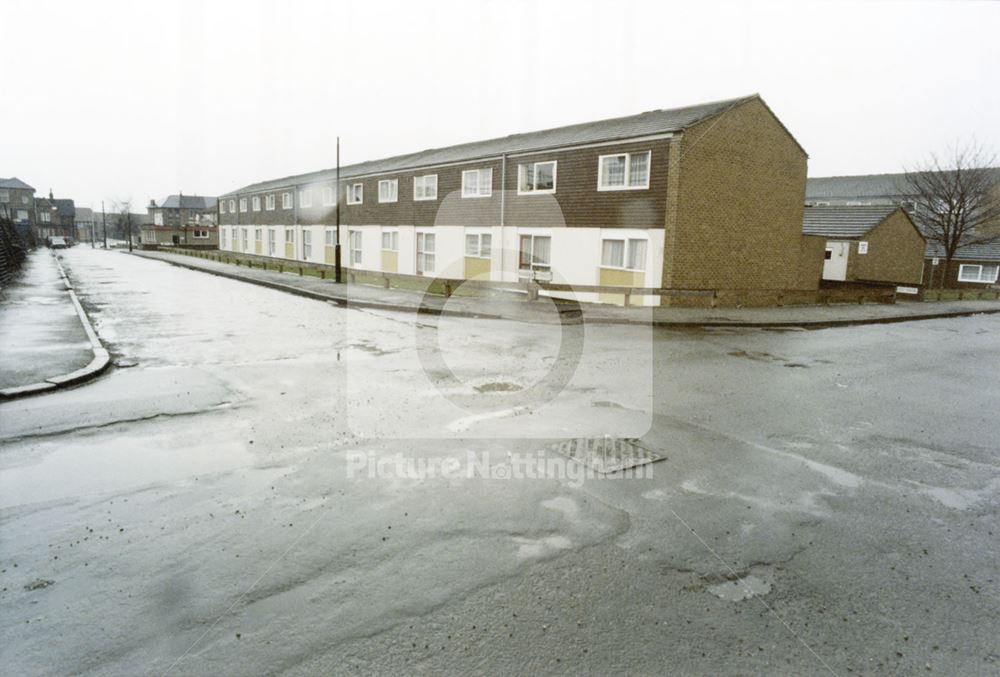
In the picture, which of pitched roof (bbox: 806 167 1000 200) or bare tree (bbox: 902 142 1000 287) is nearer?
bare tree (bbox: 902 142 1000 287)

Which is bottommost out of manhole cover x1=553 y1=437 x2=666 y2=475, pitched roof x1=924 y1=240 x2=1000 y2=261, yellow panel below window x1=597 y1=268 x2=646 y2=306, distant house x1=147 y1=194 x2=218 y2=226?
manhole cover x1=553 y1=437 x2=666 y2=475

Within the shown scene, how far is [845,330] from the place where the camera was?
17875 mm

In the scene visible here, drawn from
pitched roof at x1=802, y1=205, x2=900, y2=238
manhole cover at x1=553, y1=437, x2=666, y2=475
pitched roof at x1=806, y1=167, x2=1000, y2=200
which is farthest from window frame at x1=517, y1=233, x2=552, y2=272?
pitched roof at x1=806, y1=167, x2=1000, y2=200

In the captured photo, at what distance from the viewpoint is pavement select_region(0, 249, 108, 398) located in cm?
879

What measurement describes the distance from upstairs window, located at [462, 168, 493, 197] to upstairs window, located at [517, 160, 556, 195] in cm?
211

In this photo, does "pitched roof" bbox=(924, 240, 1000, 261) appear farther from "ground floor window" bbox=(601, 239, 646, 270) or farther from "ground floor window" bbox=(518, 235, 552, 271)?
"ground floor window" bbox=(518, 235, 552, 271)

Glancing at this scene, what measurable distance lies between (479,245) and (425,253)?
5.23m

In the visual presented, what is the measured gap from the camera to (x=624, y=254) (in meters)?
22.2

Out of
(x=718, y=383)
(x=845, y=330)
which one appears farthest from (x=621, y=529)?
(x=845, y=330)

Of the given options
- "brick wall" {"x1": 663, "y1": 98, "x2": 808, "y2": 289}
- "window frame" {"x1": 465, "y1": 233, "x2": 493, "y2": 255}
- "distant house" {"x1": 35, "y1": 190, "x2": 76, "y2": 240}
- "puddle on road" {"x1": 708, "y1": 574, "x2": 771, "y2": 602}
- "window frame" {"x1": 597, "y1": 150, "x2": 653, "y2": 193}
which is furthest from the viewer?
"distant house" {"x1": 35, "y1": 190, "x2": 76, "y2": 240}

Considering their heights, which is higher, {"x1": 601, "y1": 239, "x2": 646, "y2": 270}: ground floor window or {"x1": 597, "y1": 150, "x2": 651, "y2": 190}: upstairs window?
{"x1": 597, "y1": 150, "x2": 651, "y2": 190}: upstairs window

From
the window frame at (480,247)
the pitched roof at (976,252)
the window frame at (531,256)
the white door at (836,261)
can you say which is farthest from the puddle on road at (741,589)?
the pitched roof at (976,252)

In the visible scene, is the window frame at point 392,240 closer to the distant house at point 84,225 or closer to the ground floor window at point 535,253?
the ground floor window at point 535,253

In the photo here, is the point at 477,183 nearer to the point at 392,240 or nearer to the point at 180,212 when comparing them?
the point at 392,240
